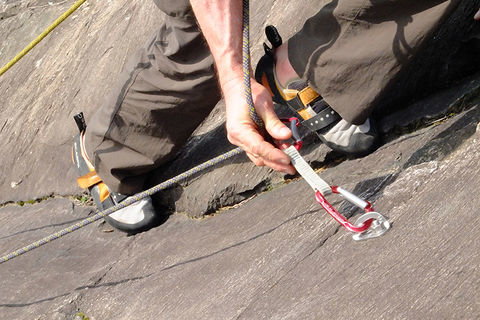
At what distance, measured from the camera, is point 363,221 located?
1657 mm

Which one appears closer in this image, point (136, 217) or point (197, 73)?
point (197, 73)

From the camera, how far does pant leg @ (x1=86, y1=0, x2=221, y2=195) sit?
2301 millimetres

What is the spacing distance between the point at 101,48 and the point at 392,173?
2.34 metres

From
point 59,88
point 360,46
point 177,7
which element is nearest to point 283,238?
point 360,46

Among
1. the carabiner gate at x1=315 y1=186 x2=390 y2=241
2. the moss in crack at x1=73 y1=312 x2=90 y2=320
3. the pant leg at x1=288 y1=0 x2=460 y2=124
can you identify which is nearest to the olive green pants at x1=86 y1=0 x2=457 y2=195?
the pant leg at x1=288 y1=0 x2=460 y2=124

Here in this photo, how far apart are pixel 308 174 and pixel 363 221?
7.6 inches

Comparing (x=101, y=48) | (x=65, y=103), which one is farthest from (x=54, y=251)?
(x=101, y=48)

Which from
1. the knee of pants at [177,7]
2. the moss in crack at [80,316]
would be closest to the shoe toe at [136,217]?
the moss in crack at [80,316]

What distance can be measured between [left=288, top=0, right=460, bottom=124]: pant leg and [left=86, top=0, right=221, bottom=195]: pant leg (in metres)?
0.43

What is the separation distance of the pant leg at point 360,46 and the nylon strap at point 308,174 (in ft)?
0.87

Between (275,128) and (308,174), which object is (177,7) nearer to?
(275,128)

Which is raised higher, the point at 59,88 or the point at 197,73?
the point at 197,73

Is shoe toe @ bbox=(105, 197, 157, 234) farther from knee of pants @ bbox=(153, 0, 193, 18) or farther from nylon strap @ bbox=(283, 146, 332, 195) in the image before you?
nylon strap @ bbox=(283, 146, 332, 195)

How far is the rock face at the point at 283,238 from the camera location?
4.96ft
